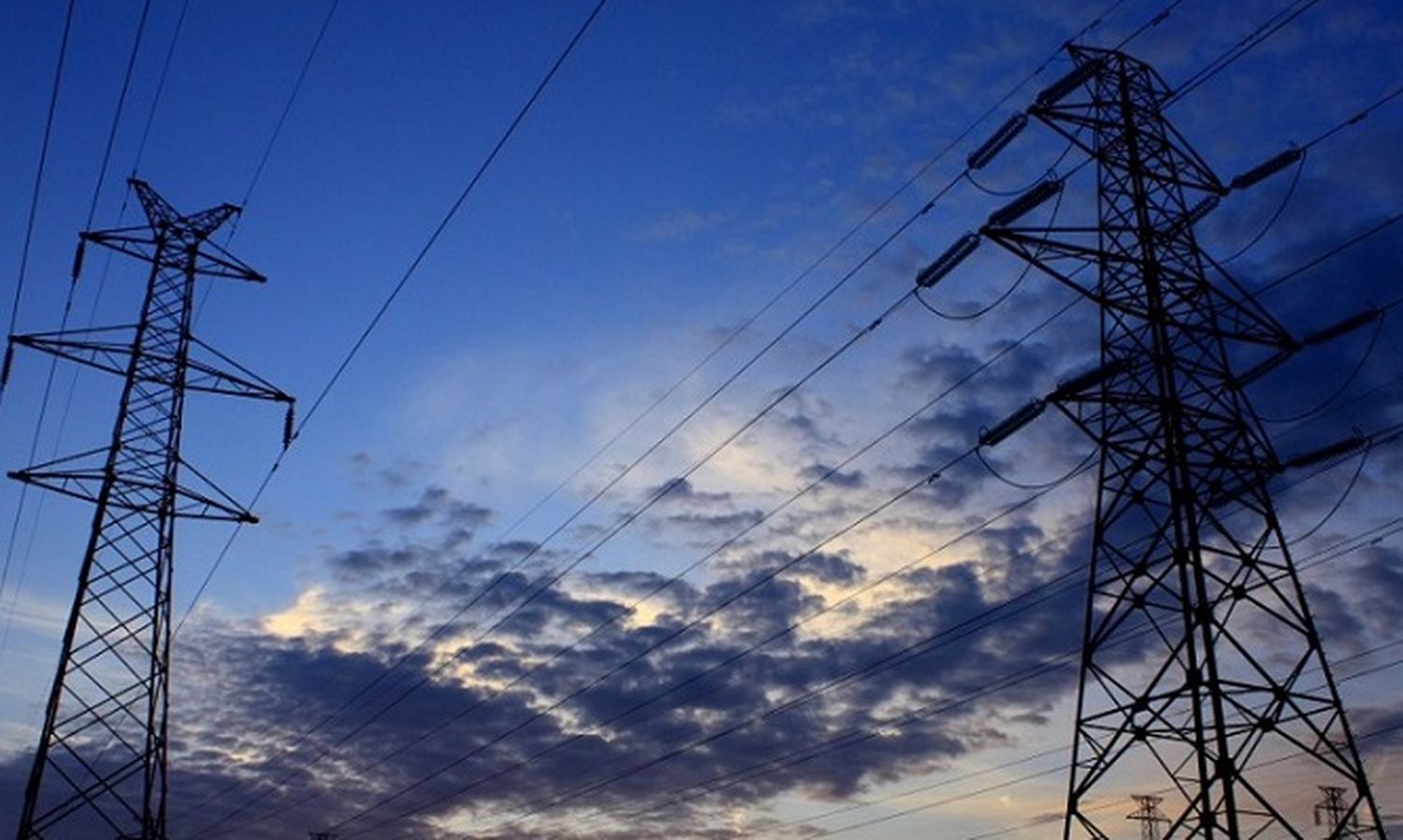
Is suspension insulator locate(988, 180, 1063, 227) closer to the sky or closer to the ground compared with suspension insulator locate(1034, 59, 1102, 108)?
closer to the ground

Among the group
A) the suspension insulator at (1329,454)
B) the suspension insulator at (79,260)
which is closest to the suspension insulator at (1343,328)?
the suspension insulator at (1329,454)

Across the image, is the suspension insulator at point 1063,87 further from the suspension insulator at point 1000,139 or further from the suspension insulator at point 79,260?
the suspension insulator at point 79,260

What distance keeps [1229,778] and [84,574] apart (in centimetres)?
1858

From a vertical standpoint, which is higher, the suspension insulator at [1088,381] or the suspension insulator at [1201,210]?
the suspension insulator at [1201,210]

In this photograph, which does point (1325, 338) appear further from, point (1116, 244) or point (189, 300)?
point (189, 300)

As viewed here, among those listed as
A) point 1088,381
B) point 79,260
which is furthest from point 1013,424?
point 79,260

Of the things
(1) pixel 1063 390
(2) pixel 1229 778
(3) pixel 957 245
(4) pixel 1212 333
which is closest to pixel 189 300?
(3) pixel 957 245

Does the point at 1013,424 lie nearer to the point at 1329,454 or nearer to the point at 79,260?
the point at 1329,454

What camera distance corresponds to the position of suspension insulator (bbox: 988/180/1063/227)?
1859 centimetres

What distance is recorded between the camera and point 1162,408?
60.5ft

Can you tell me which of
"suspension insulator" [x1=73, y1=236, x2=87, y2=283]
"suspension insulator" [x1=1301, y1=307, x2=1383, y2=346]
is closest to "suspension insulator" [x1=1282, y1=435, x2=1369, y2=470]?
"suspension insulator" [x1=1301, y1=307, x2=1383, y2=346]

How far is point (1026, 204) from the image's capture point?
18.6 meters

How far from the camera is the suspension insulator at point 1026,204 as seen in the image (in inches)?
732

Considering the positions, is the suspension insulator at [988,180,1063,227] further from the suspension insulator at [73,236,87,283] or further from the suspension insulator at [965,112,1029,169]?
the suspension insulator at [73,236,87,283]
